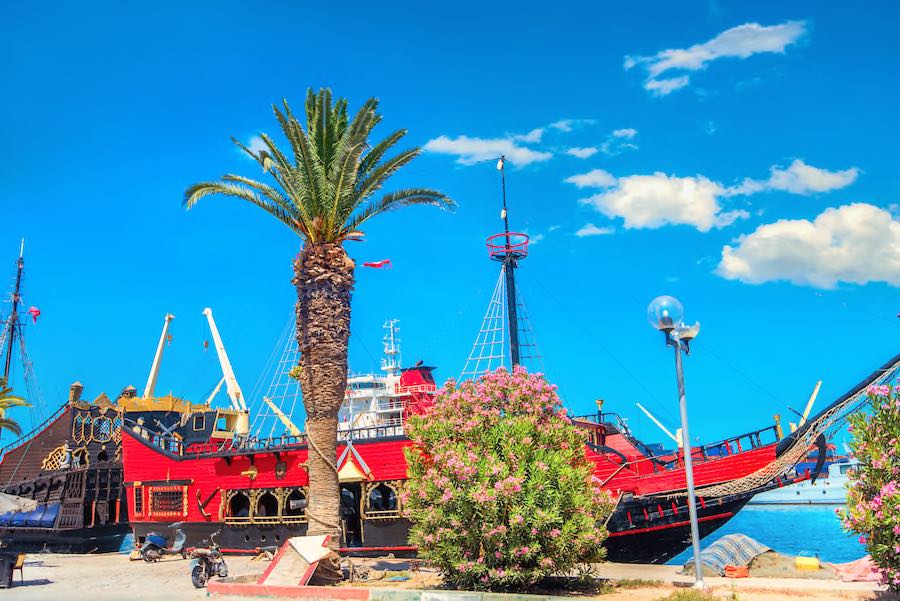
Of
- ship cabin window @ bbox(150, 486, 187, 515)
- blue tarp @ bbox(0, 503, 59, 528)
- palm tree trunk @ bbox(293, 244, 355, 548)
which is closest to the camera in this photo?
palm tree trunk @ bbox(293, 244, 355, 548)

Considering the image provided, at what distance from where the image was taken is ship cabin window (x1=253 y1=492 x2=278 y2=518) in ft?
80.3

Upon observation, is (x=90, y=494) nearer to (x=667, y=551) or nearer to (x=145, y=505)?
(x=145, y=505)

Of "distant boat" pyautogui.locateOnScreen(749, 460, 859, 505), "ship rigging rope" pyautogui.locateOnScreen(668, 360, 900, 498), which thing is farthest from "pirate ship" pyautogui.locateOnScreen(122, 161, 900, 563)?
"distant boat" pyautogui.locateOnScreen(749, 460, 859, 505)

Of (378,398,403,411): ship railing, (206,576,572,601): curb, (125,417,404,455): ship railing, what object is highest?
(378,398,403,411): ship railing

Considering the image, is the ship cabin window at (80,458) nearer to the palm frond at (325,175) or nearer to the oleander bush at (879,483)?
the palm frond at (325,175)

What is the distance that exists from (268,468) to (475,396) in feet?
40.3

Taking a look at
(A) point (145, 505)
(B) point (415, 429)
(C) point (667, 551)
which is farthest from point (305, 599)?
(A) point (145, 505)

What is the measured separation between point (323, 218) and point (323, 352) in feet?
11.6

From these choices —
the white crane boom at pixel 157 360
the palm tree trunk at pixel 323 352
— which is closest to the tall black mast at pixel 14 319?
the white crane boom at pixel 157 360

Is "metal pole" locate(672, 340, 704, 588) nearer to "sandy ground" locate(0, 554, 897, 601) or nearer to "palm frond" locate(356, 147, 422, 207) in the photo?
"sandy ground" locate(0, 554, 897, 601)

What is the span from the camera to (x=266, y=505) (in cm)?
2762

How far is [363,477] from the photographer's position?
22141 millimetres

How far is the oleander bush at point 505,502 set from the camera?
488 inches

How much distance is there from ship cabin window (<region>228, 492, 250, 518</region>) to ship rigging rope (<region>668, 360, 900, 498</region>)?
16149mm
